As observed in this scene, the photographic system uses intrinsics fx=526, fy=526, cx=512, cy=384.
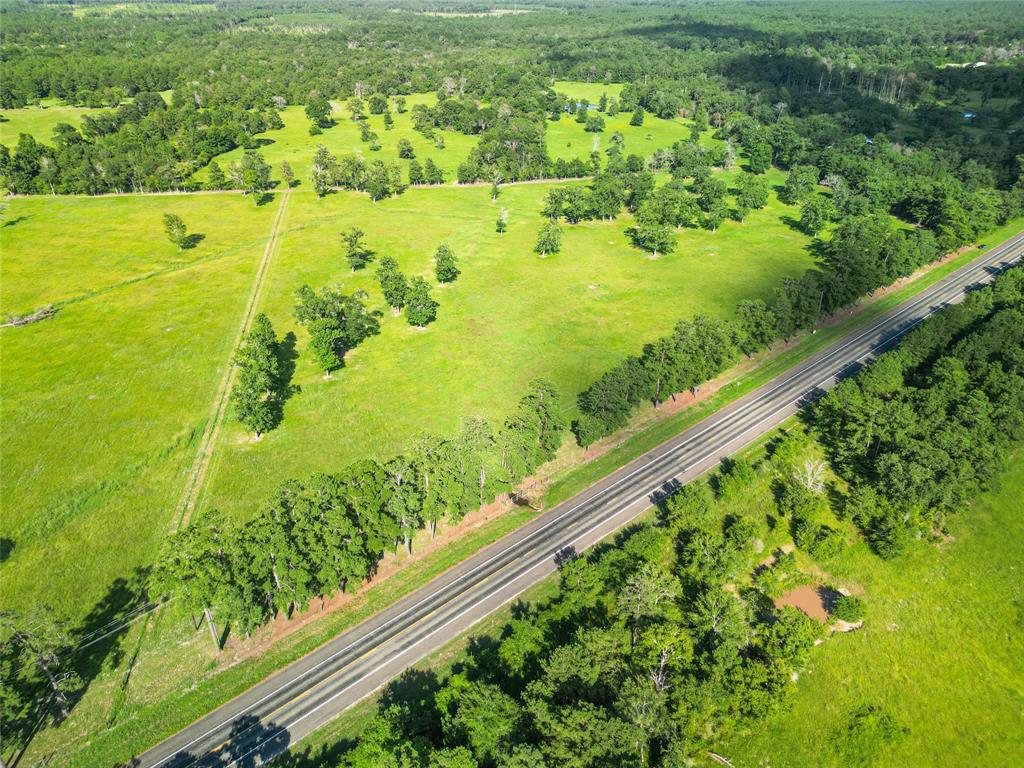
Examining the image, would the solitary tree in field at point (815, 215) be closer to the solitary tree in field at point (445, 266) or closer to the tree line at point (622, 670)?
the solitary tree in field at point (445, 266)

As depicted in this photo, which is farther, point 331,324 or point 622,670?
point 331,324

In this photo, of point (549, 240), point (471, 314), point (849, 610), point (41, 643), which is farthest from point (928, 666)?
point (549, 240)

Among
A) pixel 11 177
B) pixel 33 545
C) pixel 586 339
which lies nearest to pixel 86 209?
pixel 11 177

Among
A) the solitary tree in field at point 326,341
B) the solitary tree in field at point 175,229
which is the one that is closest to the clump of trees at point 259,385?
the solitary tree in field at point 326,341

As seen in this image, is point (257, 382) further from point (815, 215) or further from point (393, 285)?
point (815, 215)

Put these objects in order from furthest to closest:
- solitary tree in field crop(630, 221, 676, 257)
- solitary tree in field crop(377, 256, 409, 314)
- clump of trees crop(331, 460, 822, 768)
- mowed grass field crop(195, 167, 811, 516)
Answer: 1. solitary tree in field crop(630, 221, 676, 257)
2. solitary tree in field crop(377, 256, 409, 314)
3. mowed grass field crop(195, 167, 811, 516)
4. clump of trees crop(331, 460, 822, 768)

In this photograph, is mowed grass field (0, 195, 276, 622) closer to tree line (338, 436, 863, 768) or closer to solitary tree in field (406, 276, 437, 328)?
solitary tree in field (406, 276, 437, 328)

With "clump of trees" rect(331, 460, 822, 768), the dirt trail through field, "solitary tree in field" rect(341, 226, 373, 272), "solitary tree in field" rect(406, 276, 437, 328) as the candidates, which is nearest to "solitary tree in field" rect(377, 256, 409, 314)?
"solitary tree in field" rect(406, 276, 437, 328)
